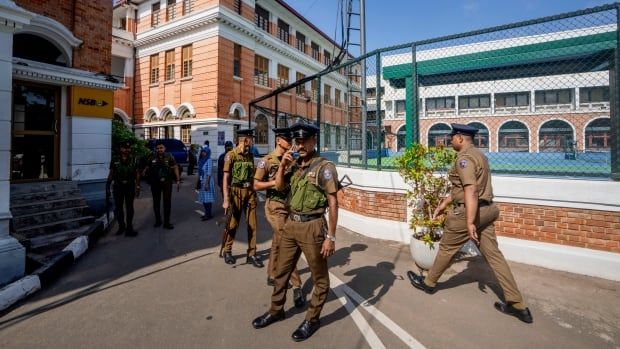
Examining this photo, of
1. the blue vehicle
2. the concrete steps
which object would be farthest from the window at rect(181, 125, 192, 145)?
the concrete steps

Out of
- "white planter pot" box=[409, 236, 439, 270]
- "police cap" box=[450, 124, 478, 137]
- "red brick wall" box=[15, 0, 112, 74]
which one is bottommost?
"white planter pot" box=[409, 236, 439, 270]

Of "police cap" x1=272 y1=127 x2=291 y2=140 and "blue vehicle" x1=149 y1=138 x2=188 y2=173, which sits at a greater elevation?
"blue vehicle" x1=149 y1=138 x2=188 y2=173

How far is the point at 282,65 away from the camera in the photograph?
23.8 m

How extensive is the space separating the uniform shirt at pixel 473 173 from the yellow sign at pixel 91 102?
26.0 ft

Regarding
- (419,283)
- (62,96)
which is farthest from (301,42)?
(419,283)

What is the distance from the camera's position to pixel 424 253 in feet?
13.8

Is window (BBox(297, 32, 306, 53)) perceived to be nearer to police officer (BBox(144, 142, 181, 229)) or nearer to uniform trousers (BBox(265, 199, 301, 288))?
police officer (BBox(144, 142, 181, 229))

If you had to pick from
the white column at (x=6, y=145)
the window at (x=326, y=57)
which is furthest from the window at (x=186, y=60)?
the white column at (x=6, y=145)

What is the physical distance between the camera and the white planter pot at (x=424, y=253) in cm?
416

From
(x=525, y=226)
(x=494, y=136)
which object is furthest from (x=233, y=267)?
(x=494, y=136)

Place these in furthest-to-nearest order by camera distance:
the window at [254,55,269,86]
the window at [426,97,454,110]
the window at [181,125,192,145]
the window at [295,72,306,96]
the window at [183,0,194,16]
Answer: the window at [295,72,306,96], the window at [254,55,269,86], the window at [181,125,192,145], the window at [183,0,194,16], the window at [426,97,454,110]

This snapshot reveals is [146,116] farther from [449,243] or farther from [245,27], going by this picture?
[449,243]

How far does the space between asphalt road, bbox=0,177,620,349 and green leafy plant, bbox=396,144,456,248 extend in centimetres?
68

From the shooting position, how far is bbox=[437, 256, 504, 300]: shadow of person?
388cm
